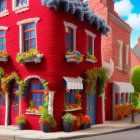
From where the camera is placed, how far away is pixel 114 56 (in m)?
15.9

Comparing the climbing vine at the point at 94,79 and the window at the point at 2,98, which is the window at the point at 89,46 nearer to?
the climbing vine at the point at 94,79

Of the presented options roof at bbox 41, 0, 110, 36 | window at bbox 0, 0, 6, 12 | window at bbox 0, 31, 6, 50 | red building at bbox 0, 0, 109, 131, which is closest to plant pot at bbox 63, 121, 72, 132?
red building at bbox 0, 0, 109, 131

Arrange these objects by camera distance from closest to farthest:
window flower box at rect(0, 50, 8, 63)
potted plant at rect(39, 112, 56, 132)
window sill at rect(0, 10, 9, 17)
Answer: potted plant at rect(39, 112, 56, 132), window flower box at rect(0, 50, 8, 63), window sill at rect(0, 10, 9, 17)

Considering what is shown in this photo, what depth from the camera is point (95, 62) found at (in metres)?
13.7

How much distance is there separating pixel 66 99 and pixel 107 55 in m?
6.10

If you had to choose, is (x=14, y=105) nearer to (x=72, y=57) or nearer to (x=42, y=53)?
(x=42, y=53)

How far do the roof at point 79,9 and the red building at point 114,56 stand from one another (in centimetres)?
197

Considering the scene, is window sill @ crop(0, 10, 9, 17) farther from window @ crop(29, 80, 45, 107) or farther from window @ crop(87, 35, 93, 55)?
window @ crop(87, 35, 93, 55)

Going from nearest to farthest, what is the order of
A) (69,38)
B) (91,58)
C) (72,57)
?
(72,57)
(69,38)
(91,58)

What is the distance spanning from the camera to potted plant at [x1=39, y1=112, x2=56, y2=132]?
32.6 ft

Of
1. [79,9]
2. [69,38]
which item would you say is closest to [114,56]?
[69,38]

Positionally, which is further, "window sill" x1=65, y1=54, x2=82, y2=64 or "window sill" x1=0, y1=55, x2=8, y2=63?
"window sill" x1=0, y1=55, x2=8, y2=63

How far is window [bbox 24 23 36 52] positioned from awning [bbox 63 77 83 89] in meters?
2.55

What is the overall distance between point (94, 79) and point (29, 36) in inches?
170
